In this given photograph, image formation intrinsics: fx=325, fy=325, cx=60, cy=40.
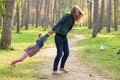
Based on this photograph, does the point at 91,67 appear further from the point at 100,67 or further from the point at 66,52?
the point at 66,52

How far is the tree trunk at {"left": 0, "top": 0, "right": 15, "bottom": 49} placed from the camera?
17.3 metres

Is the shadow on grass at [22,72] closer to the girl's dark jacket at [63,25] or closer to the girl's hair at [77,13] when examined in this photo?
the girl's dark jacket at [63,25]

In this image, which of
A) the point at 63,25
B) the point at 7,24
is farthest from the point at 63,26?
the point at 7,24

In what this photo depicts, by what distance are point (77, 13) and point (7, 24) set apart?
7816 millimetres

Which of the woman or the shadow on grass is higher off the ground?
the woman

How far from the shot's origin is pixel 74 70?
11.7 metres

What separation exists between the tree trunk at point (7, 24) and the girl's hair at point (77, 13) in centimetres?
755

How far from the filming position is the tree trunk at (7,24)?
17.3 meters

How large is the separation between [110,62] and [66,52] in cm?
389

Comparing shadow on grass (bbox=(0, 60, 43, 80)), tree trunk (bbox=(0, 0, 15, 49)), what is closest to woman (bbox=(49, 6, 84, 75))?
shadow on grass (bbox=(0, 60, 43, 80))

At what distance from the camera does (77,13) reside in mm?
10352

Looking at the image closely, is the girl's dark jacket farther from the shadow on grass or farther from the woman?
the shadow on grass

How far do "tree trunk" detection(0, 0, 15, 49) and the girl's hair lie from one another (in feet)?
24.8

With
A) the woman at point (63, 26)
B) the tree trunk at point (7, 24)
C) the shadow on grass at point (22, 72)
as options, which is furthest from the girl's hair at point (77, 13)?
the tree trunk at point (7, 24)
